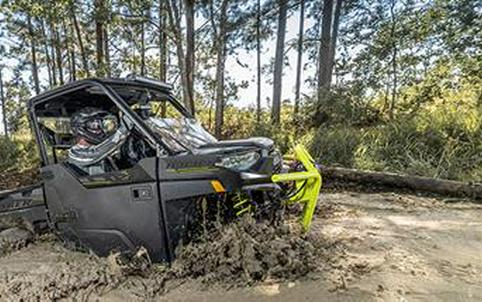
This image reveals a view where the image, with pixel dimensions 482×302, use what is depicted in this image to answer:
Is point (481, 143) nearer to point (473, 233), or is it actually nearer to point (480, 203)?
point (480, 203)

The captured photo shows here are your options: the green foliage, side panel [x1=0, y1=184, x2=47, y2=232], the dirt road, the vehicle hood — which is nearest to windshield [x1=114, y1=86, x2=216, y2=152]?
the vehicle hood

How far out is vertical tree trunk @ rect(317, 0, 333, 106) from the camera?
38.6 feet

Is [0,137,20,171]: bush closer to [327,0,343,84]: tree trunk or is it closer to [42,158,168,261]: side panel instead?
[42,158,168,261]: side panel

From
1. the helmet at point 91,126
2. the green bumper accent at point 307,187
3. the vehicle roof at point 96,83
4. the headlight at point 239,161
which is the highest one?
the vehicle roof at point 96,83

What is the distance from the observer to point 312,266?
114 inches

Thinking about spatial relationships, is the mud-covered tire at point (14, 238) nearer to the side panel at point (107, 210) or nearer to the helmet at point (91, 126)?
the side panel at point (107, 210)

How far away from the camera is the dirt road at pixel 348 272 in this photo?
2549mm

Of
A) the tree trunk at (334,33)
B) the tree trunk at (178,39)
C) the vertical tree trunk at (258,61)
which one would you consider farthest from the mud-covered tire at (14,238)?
the tree trunk at (334,33)

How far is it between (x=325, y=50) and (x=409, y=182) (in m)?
7.30

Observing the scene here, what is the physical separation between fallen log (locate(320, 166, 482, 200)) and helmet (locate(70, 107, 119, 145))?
4383 mm

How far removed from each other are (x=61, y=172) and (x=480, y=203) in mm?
5348

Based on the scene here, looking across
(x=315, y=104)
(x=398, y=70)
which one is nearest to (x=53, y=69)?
(x=315, y=104)

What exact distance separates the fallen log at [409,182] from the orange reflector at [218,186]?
13.8ft

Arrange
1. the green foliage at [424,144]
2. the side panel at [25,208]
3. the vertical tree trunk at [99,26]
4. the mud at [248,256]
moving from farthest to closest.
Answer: the vertical tree trunk at [99,26], the green foliage at [424,144], the side panel at [25,208], the mud at [248,256]
